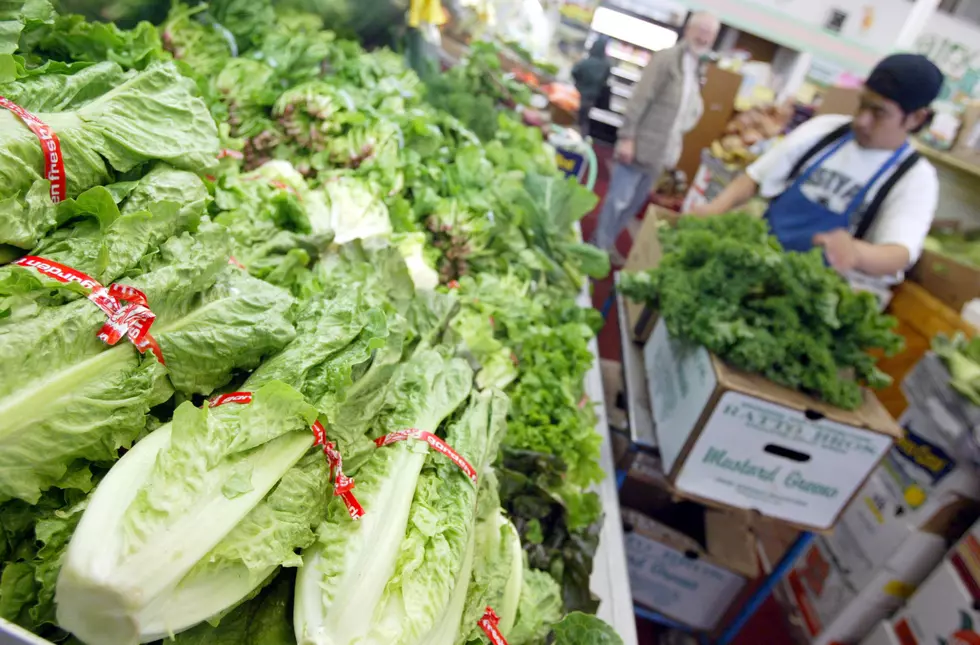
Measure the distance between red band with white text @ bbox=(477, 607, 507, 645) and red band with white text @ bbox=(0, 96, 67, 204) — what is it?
1324mm

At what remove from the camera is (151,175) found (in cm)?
135

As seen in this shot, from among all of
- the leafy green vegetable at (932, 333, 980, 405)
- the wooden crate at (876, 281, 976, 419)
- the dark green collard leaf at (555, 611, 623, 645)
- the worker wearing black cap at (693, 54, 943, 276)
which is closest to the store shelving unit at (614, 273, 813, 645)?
the leafy green vegetable at (932, 333, 980, 405)

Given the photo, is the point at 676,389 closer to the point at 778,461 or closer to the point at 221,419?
the point at 778,461

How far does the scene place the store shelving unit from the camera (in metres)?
2.85

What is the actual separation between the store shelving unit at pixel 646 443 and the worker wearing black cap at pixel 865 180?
131 centimetres

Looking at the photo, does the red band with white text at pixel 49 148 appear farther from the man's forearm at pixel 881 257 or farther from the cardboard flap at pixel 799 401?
the man's forearm at pixel 881 257

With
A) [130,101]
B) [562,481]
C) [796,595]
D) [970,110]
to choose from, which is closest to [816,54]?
[970,110]

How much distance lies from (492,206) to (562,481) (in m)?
1.54

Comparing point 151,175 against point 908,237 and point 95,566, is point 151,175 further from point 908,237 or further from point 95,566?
point 908,237

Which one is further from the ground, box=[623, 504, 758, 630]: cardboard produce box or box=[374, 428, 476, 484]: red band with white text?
box=[374, 428, 476, 484]: red band with white text

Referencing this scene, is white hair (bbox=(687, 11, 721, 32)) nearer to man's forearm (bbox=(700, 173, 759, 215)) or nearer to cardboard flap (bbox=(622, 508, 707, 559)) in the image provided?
man's forearm (bbox=(700, 173, 759, 215))

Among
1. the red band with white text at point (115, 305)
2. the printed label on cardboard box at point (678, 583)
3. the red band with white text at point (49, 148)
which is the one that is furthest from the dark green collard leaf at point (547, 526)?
the red band with white text at point (49, 148)

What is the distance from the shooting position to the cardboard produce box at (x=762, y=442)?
7.92 ft

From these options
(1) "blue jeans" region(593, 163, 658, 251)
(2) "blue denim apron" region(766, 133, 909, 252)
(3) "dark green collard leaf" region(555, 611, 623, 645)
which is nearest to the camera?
(3) "dark green collard leaf" region(555, 611, 623, 645)
